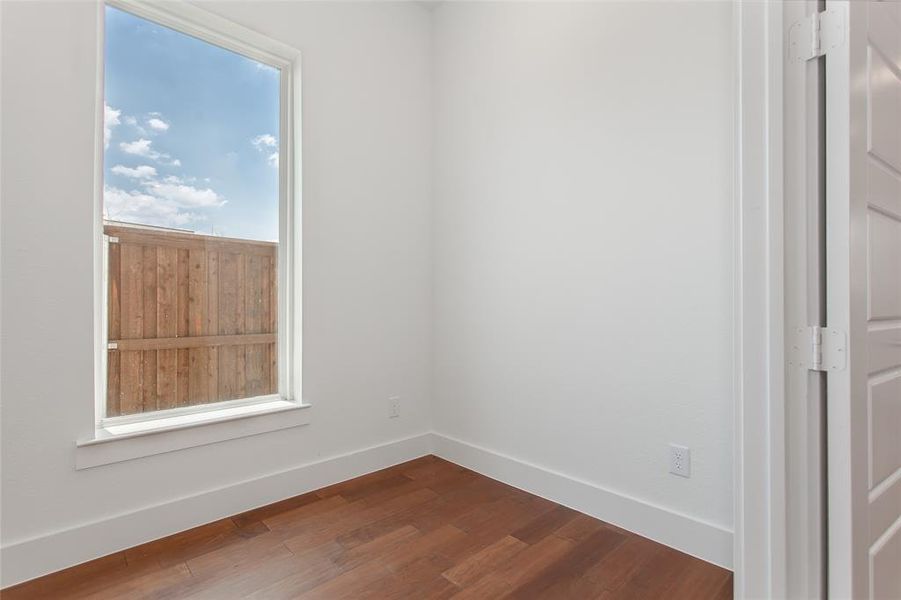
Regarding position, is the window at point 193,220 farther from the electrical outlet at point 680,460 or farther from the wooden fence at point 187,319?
the electrical outlet at point 680,460

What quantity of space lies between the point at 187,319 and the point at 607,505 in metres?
2.14

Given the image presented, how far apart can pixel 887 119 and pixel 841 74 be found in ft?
1.14

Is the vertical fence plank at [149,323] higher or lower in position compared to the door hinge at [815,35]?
lower

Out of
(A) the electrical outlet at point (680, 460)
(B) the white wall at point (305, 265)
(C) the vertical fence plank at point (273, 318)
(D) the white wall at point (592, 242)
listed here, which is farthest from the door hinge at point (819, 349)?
(C) the vertical fence plank at point (273, 318)

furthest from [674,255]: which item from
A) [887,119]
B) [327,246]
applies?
[327,246]

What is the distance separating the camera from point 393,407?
2.81 meters

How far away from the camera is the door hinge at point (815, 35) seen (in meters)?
1.21

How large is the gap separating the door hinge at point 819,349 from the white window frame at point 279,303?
2.09m

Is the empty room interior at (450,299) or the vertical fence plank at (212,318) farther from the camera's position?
the vertical fence plank at (212,318)

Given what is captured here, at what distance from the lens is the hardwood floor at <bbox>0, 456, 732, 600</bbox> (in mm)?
1602

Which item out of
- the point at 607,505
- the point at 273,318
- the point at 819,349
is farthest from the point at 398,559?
the point at 819,349

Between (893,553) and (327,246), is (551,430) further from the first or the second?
(327,246)

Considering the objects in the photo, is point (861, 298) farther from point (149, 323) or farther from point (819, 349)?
point (149, 323)

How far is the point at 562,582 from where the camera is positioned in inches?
64.8
